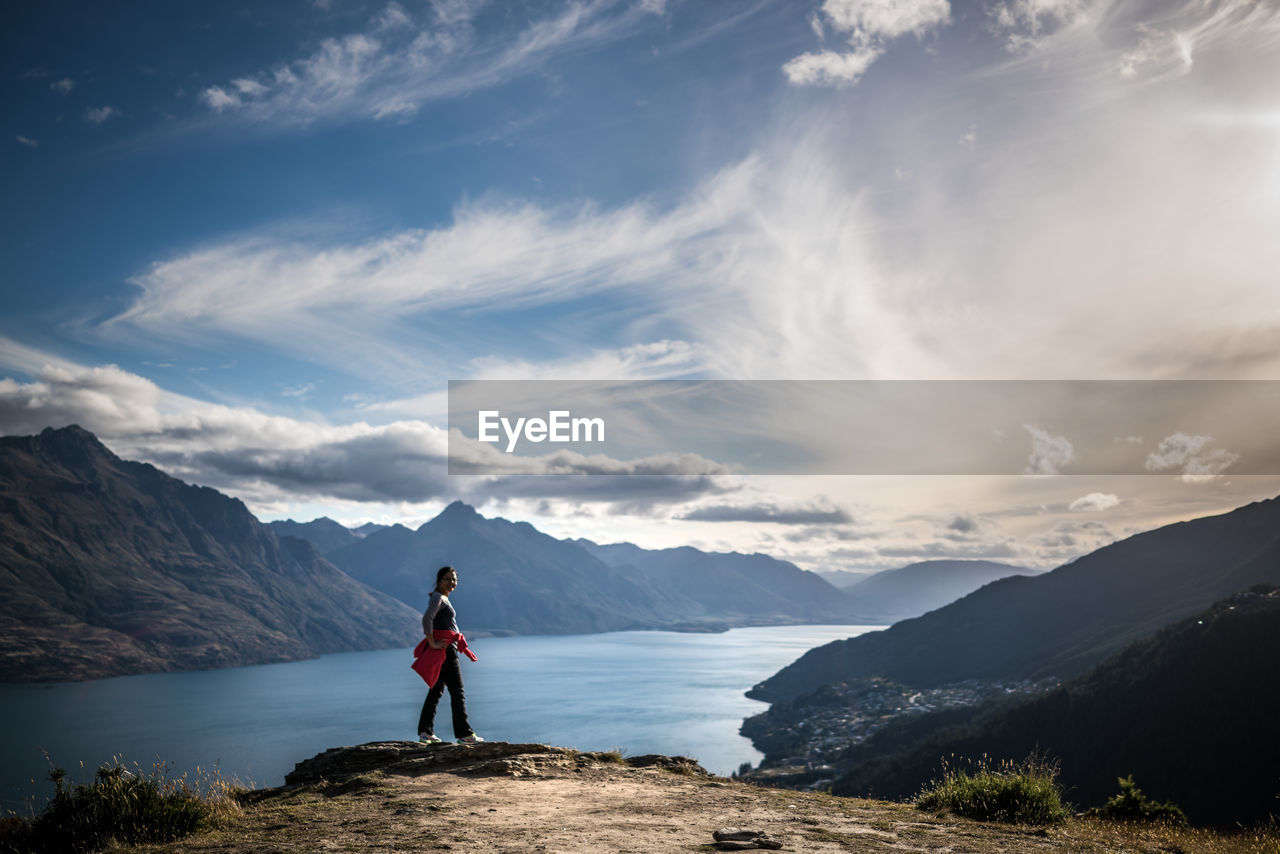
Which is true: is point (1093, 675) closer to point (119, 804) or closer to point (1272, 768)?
point (1272, 768)

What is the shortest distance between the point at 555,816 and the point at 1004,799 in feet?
21.4

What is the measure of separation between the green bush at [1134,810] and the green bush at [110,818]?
1452cm

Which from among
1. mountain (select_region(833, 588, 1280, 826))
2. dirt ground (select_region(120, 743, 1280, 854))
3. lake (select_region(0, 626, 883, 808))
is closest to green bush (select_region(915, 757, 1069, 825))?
dirt ground (select_region(120, 743, 1280, 854))

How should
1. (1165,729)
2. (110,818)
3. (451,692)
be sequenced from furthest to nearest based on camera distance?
(1165,729), (451,692), (110,818)

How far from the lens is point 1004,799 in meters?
9.81

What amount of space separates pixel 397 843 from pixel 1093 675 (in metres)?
147

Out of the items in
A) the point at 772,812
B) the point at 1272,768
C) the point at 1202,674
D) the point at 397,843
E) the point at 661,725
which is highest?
the point at 397,843

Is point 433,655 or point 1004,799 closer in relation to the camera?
point 1004,799

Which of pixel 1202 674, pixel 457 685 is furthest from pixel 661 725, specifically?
pixel 457 685

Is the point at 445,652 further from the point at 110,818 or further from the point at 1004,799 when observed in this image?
the point at 1004,799

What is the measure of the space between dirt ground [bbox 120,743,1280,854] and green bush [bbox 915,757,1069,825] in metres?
0.35

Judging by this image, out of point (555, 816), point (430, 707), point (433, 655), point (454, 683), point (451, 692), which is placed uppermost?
point (433, 655)

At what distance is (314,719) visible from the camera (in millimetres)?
149500

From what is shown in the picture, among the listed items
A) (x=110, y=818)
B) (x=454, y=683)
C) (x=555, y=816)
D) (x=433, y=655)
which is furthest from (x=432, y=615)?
Result: (x=110, y=818)
